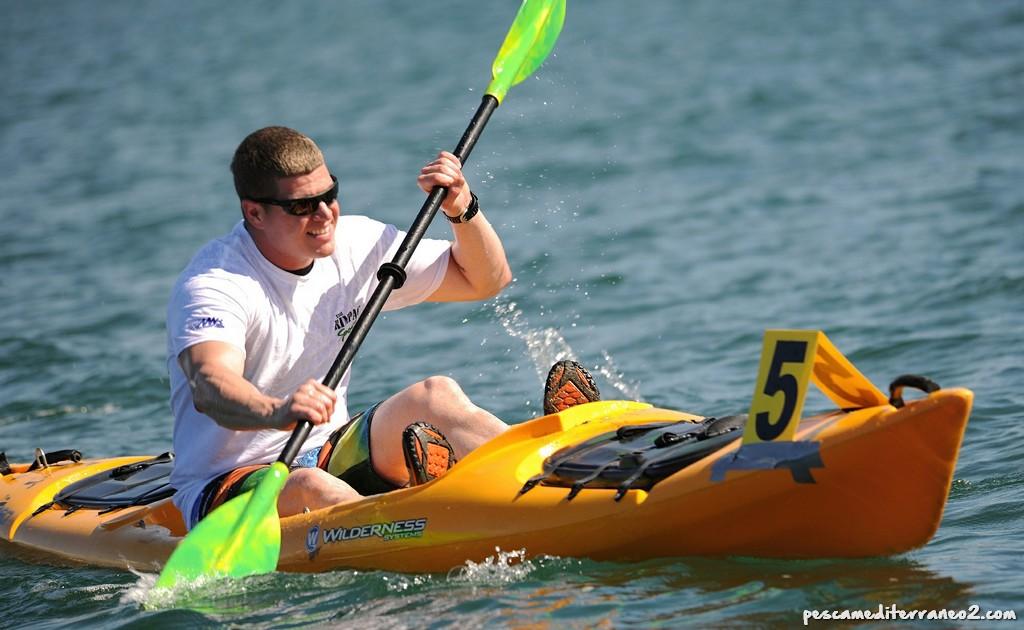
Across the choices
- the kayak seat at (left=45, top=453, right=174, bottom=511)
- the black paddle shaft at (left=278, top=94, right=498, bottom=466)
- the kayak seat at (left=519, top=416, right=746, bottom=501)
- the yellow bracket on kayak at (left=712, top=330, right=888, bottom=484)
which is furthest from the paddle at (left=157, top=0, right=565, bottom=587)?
the yellow bracket on kayak at (left=712, top=330, right=888, bottom=484)

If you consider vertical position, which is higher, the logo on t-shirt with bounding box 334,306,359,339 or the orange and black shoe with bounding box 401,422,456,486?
the logo on t-shirt with bounding box 334,306,359,339

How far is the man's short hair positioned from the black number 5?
1590 millimetres

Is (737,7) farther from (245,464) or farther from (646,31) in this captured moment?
(245,464)

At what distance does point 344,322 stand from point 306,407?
27.0 inches

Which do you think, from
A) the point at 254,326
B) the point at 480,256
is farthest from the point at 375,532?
the point at 480,256

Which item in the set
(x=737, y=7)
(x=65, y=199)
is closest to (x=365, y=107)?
(x=65, y=199)

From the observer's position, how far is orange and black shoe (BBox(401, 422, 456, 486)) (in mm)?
4422

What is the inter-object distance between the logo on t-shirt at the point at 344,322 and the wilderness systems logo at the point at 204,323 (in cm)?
50

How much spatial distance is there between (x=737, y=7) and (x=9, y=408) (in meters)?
15.9

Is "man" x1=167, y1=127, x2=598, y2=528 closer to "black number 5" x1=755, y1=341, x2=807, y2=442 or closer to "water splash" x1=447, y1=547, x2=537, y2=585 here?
"water splash" x1=447, y1=547, x2=537, y2=585

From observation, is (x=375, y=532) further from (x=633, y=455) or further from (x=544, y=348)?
(x=544, y=348)

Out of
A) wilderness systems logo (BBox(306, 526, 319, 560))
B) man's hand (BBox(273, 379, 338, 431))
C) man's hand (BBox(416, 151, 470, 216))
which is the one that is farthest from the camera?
man's hand (BBox(416, 151, 470, 216))

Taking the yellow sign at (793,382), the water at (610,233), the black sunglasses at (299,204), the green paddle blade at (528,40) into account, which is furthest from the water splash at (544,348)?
the yellow sign at (793,382)

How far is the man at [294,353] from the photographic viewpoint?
4.23m
